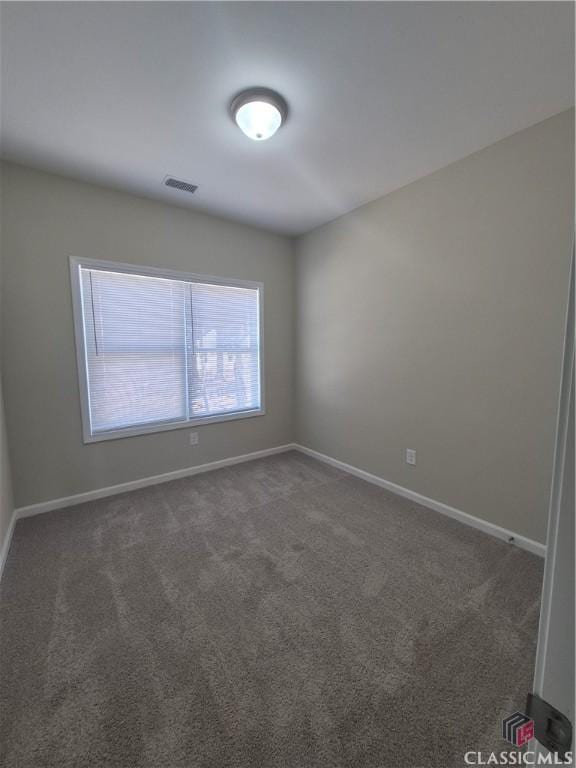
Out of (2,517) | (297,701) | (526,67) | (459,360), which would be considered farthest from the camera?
(459,360)

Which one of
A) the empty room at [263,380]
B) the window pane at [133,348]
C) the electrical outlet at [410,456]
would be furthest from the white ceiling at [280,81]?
the electrical outlet at [410,456]

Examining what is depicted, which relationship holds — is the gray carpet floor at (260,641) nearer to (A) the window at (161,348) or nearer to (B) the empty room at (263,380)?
(B) the empty room at (263,380)

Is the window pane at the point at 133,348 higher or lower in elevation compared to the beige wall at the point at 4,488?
higher

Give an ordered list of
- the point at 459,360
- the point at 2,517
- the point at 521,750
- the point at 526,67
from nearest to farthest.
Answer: the point at 521,750
the point at 526,67
the point at 2,517
the point at 459,360

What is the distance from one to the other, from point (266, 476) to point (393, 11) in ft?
10.7

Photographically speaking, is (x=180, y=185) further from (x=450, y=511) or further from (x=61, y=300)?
(x=450, y=511)

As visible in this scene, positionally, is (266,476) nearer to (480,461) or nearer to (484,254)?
(480,461)

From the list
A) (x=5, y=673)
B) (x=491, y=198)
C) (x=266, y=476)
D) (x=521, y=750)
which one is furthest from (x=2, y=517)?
(x=491, y=198)

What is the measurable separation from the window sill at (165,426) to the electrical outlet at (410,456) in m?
1.74

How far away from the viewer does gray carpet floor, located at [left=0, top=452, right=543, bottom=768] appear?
1050mm

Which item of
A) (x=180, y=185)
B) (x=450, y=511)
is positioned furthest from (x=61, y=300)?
(x=450, y=511)

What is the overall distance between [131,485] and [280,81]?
3212 millimetres

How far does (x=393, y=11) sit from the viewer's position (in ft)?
4.15

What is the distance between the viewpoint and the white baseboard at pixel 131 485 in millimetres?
2503
